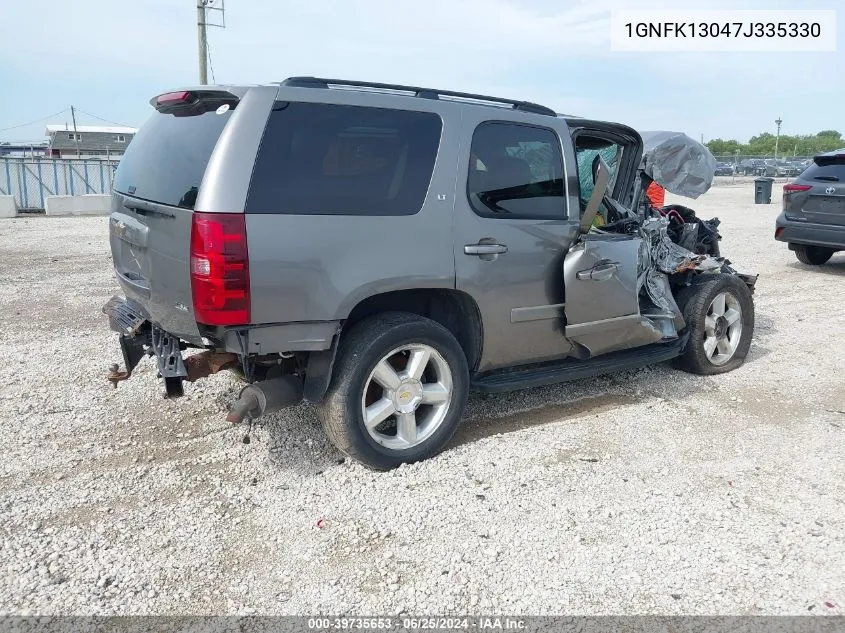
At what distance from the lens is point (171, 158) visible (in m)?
3.61

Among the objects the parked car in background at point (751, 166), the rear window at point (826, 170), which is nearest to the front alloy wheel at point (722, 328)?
the rear window at point (826, 170)

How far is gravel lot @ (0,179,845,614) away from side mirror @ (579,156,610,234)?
4.20ft

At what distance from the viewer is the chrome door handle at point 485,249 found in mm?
3895

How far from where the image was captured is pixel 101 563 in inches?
117

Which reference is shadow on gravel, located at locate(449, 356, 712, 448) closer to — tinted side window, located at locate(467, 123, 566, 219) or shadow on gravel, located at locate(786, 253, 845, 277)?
tinted side window, located at locate(467, 123, 566, 219)

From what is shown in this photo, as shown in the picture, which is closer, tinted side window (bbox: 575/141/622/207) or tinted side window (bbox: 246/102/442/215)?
tinted side window (bbox: 246/102/442/215)

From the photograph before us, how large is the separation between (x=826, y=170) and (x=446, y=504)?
29.3ft

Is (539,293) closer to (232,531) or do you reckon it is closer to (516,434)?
(516,434)

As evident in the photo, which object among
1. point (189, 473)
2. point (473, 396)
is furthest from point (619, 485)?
point (189, 473)

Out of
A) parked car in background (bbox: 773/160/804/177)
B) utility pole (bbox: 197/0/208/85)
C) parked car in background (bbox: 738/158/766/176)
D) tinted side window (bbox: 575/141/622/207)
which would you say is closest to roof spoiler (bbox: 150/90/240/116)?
tinted side window (bbox: 575/141/622/207)

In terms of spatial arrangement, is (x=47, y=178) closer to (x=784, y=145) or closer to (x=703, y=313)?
(x=703, y=313)

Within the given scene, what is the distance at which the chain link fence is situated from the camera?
→ 62.4 ft

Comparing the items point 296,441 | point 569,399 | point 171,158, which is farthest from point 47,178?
point 569,399

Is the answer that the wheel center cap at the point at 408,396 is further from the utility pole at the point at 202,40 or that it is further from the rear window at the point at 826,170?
the utility pole at the point at 202,40
